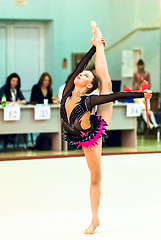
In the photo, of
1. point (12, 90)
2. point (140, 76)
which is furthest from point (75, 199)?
point (140, 76)

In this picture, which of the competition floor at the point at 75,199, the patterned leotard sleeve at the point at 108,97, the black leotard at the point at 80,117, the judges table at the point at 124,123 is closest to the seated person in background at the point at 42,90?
the judges table at the point at 124,123

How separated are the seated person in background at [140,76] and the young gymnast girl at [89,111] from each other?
5160mm

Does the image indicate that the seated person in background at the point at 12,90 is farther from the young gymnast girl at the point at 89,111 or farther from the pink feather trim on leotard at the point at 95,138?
the pink feather trim on leotard at the point at 95,138

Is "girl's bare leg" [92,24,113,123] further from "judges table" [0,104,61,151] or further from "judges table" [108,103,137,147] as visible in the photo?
"judges table" [108,103,137,147]

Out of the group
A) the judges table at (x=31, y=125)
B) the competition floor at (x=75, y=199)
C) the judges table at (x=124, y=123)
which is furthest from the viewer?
the judges table at (x=124, y=123)

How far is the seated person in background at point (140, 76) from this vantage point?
30.5 feet

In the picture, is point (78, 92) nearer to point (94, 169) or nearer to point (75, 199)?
point (94, 169)

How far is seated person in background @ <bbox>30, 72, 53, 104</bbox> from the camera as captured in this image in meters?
8.19

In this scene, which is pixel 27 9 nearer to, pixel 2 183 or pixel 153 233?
pixel 2 183

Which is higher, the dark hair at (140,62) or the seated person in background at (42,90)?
the dark hair at (140,62)

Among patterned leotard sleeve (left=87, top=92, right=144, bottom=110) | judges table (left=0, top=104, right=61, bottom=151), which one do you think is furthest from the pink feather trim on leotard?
judges table (left=0, top=104, right=61, bottom=151)

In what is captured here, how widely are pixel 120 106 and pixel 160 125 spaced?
3.86ft

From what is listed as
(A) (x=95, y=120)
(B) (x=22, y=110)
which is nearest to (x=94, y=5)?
(B) (x=22, y=110)

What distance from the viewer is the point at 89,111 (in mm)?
4004
